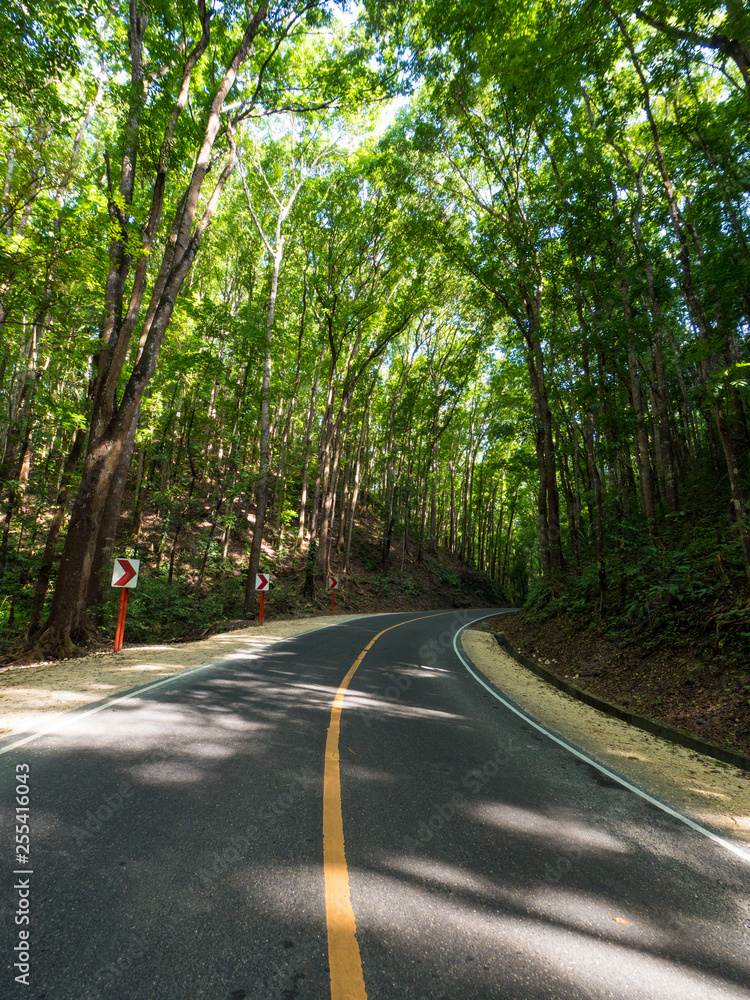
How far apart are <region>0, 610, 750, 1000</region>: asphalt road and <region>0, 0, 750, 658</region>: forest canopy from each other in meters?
5.03

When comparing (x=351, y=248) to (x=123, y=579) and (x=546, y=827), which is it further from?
(x=546, y=827)

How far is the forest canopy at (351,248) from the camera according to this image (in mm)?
8352

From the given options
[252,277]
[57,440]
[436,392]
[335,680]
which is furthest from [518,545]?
[335,680]

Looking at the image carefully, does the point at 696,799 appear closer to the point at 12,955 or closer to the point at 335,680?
the point at 335,680

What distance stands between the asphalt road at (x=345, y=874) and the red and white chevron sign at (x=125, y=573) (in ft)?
13.8

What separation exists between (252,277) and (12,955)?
24165 mm

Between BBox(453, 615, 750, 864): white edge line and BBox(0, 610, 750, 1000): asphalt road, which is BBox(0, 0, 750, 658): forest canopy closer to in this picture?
BBox(453, 615, 750, 864): white edge line

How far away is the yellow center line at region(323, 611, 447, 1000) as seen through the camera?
Answer: 1728 mm

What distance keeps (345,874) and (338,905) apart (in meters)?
0.25

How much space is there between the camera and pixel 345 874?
7.89 feet

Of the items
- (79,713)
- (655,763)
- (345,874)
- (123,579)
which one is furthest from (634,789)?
(123,579)

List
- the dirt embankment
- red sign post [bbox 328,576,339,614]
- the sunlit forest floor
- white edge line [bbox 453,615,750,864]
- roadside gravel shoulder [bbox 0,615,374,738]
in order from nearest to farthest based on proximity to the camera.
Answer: white edge line [bbox 453,615,750,864]
roadside gravel shoulder [bbox 0,615,374,738]
the dirt embankment
the sunlit forest floor
red sign post [bbox 328,576,339,614]

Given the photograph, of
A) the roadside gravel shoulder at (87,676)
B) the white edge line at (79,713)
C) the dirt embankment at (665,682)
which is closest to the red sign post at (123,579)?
the roadside gravel shoulder at (87,676)

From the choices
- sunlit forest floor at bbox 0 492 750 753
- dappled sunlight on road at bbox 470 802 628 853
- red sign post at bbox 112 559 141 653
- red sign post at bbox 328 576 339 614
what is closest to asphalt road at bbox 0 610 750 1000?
dappled sunlight on road at bbox 470 802 628 853
